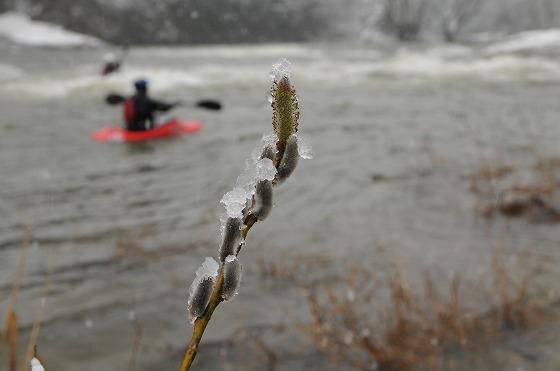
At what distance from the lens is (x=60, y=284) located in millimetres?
5812

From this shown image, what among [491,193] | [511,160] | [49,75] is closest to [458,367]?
[491,193]

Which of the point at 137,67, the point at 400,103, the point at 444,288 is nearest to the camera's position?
the point at 444,288

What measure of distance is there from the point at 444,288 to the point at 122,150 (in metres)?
7.68

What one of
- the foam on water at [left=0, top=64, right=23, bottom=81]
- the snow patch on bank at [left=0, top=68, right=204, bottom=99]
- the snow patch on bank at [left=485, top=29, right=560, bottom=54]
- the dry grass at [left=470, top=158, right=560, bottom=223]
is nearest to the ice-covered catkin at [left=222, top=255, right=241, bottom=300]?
the dry grass at [left=470, top=158, right=560, bottom=223]

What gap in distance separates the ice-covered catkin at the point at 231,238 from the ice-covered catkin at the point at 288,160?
2.5 inches

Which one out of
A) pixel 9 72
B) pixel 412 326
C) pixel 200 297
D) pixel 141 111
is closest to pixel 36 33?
pixel 9 72

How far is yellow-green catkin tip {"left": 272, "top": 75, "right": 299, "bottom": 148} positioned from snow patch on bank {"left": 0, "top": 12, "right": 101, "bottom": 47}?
140ft

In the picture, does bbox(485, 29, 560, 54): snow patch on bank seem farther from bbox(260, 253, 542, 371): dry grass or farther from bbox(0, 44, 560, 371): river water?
bbox(260, 253, 542, 371): dry grass

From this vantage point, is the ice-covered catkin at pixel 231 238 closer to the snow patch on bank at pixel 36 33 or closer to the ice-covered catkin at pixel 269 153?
the ice-covered catkin at pixel 269 153

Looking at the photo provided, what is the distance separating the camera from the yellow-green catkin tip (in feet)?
2.06

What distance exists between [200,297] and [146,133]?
12.2 m

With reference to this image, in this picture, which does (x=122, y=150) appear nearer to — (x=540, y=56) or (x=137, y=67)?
(x=137, y=67)

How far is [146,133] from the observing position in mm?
12641

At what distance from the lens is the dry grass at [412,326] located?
427 centimetres
